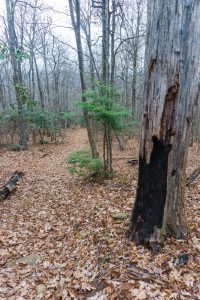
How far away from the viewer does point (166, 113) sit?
2.77 metres

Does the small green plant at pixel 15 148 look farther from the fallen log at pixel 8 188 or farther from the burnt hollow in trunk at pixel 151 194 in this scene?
the burnt hollow in trunk at pixel 151 194

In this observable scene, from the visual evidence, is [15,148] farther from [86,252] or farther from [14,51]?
[86,252]

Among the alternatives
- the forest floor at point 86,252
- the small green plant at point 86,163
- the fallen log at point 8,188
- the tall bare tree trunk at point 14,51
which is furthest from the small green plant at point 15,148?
the small green plant at point 86,163

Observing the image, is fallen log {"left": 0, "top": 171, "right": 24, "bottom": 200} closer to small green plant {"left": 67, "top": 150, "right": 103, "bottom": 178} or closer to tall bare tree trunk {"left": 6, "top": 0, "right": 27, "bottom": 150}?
small green plant {"left": 67, "top": 150, "right": 103, "bottom": 178}

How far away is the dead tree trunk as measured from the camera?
2.59 m

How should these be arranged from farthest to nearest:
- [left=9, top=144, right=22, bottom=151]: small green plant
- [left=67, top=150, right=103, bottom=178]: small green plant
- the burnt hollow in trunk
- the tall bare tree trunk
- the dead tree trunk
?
[left=9, top=144, right=22, bottom=151]: small green plant, the tall bare tree trunk, [left=67, top=150, right=103, bottom=178]: small green plant, the burnt hollow in trunk, the dead tree trunk

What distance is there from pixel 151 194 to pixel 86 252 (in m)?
1.44

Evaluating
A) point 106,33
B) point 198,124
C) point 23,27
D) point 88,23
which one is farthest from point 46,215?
point 23,27

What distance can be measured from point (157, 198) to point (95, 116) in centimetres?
385

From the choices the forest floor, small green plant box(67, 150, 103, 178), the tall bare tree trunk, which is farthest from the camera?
the tall bare tree trunk

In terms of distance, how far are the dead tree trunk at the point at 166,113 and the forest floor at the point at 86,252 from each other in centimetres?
37

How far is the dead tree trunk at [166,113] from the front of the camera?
259 centimetres

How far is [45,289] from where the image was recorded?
2982 millimetres

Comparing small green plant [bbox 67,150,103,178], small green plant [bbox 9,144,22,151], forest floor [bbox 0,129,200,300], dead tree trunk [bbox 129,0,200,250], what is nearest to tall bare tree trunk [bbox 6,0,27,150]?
small green plant [bbox 9,144,22,151]
